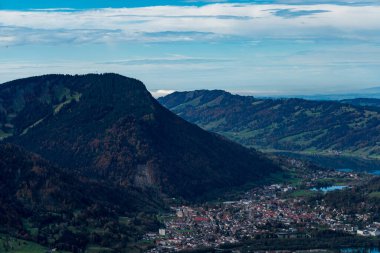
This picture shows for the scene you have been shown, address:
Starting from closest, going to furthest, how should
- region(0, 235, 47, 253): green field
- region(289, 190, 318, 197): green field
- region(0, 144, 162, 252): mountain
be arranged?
1. region(0, 235, 47, 253): green field
2. region(0, 144, 162, 252): mountain
3. region(289, 190, 318, 197): green field

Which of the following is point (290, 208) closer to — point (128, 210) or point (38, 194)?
point (128, 210)

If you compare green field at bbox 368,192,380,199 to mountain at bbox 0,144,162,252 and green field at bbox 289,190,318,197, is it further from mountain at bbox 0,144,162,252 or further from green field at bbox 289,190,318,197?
mountain at bbox 0,144,162,252

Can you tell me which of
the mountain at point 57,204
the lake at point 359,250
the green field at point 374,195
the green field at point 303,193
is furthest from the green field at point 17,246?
the green field at point 303,193

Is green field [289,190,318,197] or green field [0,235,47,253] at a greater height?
green field [0,235,47,253]

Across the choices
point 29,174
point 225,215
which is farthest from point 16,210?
point 225,215

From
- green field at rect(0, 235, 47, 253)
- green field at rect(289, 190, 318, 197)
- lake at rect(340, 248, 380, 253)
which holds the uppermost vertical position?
green field at rect(0, 235, 47, 253)

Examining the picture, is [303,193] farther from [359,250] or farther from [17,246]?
[17,246]

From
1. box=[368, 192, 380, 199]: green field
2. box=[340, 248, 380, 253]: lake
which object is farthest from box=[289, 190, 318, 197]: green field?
box=[340, 248, 380, 253]: lake

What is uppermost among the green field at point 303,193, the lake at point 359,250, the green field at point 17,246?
the green field at point 17,246

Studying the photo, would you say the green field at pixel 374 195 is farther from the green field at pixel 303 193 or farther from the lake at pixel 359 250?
the lake at pixel 359 250

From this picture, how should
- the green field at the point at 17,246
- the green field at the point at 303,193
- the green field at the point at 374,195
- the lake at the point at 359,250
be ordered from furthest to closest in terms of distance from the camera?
the green field at the point at 303,193 < the green field at the point at 374,195 < the lake at the point at 359,250 < the green field at the point at 17,246

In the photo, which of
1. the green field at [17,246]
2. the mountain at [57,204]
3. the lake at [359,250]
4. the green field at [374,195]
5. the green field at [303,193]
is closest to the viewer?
the green field at [17,246]
